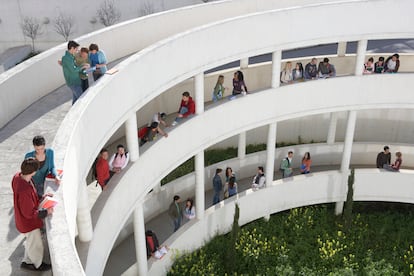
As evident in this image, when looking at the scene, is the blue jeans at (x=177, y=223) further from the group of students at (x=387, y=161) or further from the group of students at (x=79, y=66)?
the group of students at (x=387, y=161)

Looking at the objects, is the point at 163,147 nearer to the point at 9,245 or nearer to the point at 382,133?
the point at 9,245

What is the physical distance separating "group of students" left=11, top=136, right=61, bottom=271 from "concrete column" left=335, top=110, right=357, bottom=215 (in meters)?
15.8

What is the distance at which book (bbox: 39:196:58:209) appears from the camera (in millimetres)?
8989

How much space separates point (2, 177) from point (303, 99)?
43.5 ft

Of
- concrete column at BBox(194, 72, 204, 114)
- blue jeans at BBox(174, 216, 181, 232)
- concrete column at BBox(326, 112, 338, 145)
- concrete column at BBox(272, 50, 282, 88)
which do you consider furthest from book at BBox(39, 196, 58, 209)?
concrete column at BBox(326, 112, 338, 145)

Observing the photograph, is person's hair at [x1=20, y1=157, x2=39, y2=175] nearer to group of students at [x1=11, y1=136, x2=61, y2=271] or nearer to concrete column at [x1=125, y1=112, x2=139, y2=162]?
group of students at [x1=11, y1=136, x2=61, y2=271]

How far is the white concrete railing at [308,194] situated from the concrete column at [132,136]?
659cm

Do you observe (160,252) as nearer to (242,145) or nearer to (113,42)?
(242,145)

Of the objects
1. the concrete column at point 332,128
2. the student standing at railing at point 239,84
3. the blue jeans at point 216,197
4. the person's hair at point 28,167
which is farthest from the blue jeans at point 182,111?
the person's hair at point 28,167

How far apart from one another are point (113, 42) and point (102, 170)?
6416 mm

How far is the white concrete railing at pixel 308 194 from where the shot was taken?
72.9ft

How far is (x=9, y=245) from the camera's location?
402 inches

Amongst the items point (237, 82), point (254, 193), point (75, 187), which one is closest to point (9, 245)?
point (75, 187)

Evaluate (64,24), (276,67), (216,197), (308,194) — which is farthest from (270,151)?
(64,24)
